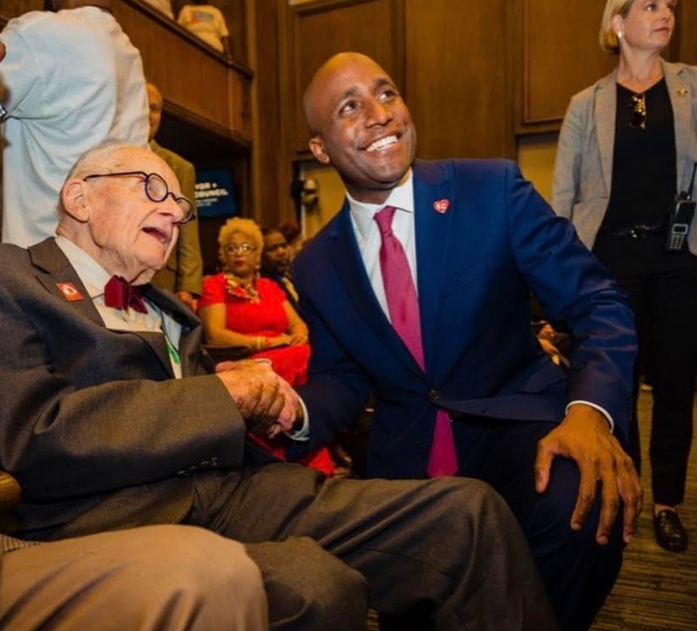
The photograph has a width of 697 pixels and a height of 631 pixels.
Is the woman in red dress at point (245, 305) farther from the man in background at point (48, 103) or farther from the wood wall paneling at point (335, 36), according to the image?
the wood wall paneling at point (335, 36)

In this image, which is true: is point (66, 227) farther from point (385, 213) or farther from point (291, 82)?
point (291, 82)

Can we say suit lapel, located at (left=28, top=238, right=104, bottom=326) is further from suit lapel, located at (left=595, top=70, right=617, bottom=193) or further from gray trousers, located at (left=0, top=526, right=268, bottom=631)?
suit lapel, located at (left=595, top=70, right=617, bottom=193)

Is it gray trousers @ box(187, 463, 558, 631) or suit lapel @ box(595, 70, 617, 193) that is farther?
suit lapel @ box(595, 70, 617, 193)

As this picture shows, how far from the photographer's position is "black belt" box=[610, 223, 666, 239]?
6.95ft

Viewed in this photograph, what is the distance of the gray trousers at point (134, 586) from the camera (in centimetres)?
64

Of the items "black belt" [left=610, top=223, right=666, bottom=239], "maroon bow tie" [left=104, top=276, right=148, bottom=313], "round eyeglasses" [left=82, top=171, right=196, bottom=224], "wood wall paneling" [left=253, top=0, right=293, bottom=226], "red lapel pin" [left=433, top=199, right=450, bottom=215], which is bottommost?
"maroon bow tie" [left=104, top=276, right=148, bottom=313]

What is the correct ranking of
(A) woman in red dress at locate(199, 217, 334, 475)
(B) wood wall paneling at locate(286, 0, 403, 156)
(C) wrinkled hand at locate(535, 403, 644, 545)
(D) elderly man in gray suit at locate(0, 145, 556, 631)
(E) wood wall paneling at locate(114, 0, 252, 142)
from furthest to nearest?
(B) wood wall paneling at locate(286, 0, 403, 156), (E) wood wall paneling at locate(114, 0, 252, 142), (A) woman in red dress at locate(199, 217, 334, 475), (C) wrinkled hand at locate(535, 403, 644, 545), (D) elderly man in gray suit at locate(0, 145, 556, 631)

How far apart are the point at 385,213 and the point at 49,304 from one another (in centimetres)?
72

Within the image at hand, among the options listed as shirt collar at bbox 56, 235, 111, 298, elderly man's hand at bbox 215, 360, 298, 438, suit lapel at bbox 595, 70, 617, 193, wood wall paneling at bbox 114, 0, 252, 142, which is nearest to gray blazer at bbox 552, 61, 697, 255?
suit lapel at bbox 595, 70, 617, 193

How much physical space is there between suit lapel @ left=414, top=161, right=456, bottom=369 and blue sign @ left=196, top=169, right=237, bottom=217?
4.84 metres

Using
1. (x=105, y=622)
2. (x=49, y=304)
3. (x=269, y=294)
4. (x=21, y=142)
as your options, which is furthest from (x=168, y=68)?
(x=105, y=622)

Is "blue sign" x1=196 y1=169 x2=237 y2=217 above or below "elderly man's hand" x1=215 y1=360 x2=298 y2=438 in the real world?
above

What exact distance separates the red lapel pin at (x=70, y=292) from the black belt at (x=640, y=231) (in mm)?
1667

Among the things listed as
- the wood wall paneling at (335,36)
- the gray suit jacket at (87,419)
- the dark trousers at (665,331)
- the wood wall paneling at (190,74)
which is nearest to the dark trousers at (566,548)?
the gray suit jacket at (87,419)
